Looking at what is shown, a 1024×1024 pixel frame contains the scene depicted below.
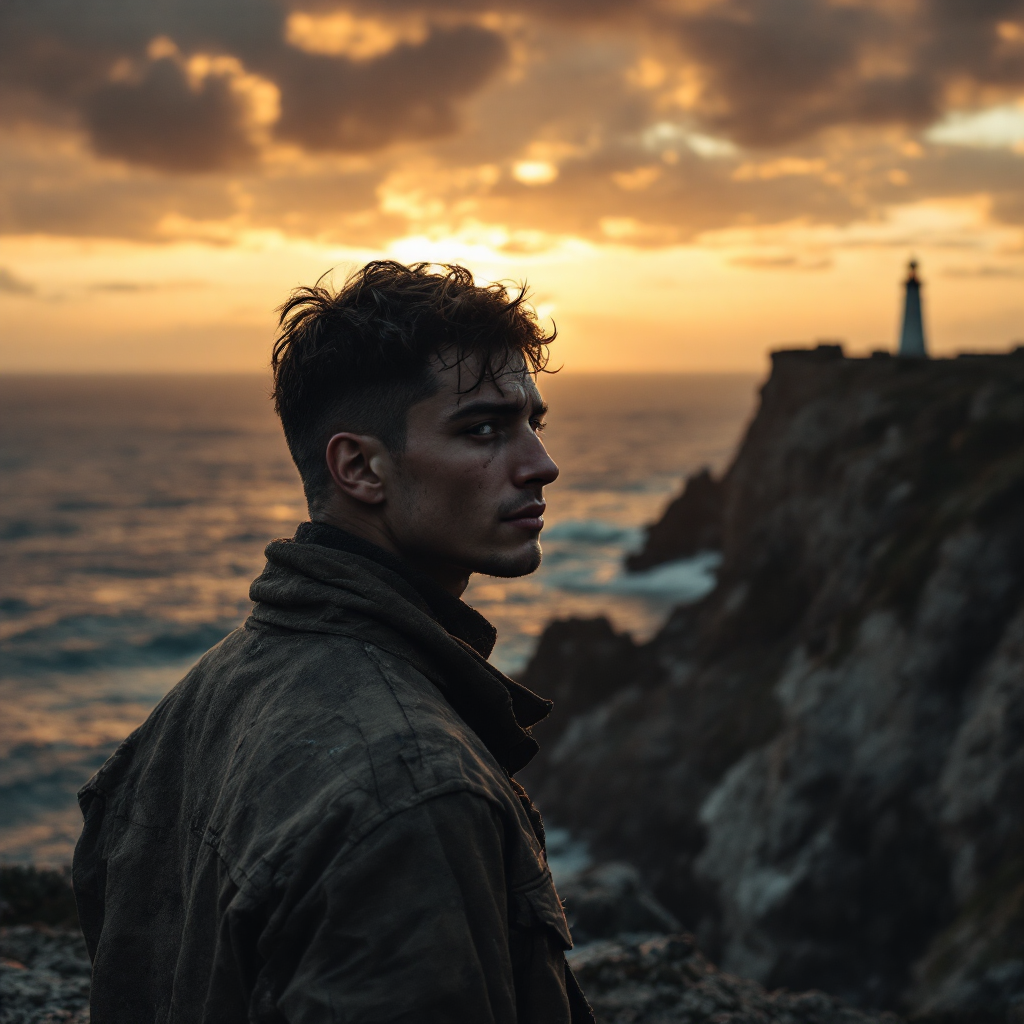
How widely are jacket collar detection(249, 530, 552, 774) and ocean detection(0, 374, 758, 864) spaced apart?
0.95 m

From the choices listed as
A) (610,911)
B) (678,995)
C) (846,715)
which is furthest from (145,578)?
(678,995)

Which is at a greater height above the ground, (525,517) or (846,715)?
(525,517)

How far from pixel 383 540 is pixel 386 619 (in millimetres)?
335

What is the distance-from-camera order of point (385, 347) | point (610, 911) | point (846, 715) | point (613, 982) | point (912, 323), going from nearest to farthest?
point (385, 347) → point (613, 982) → point (610, 911) → point (846, 715) → point (912, 323)

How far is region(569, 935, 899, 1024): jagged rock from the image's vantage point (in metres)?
6.23

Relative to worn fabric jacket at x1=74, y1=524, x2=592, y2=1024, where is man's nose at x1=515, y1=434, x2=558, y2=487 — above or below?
above

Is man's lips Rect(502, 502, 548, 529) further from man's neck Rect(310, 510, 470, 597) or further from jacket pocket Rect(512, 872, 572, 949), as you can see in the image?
jacket pocket Rect(512, 872, 572, 949)

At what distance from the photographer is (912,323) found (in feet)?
109

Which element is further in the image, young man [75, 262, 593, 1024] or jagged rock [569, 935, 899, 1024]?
jagged rock [569, 935, 899, 1024]

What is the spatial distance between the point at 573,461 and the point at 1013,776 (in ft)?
361

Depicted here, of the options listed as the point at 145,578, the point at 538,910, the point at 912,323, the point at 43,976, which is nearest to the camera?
the point at 538,910

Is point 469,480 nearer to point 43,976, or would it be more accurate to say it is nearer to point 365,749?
point 365,749

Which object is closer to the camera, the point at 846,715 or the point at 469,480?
the point at 469,480

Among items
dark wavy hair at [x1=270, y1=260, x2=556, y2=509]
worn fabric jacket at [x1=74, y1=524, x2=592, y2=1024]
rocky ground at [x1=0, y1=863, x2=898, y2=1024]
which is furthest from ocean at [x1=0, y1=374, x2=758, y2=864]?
rocky ground at [x1=0, y1=863, x2=898, y2=1024]
